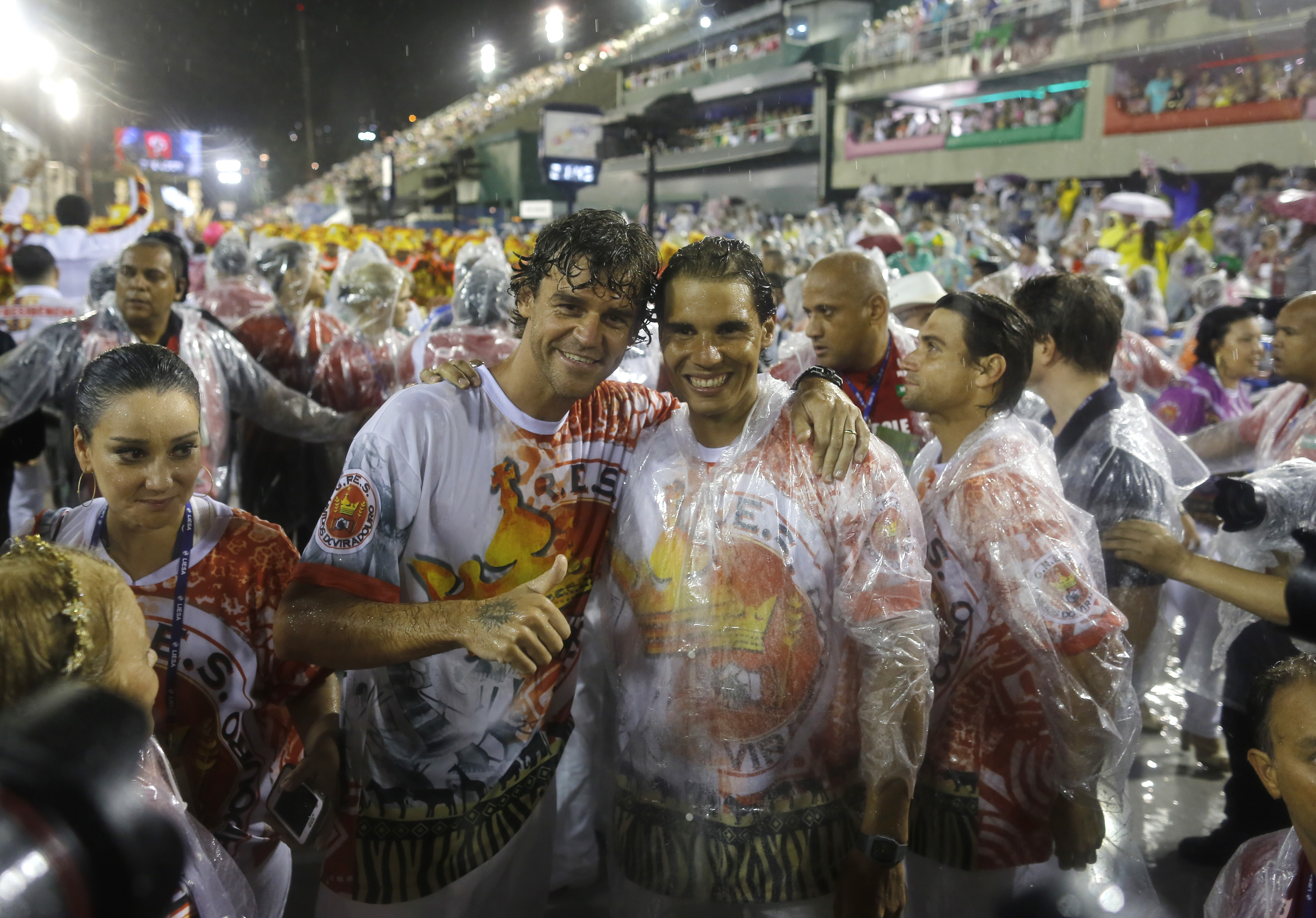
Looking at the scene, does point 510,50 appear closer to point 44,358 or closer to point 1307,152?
point 1307,152

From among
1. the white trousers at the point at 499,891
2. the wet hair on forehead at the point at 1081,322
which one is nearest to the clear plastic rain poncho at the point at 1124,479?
the wet hair on forehead at the point at 1081,322

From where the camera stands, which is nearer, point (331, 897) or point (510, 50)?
point (331, 897)

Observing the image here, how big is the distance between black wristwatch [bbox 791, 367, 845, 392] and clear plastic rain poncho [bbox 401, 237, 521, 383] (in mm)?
1983

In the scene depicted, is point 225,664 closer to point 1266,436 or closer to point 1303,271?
point 1266,436

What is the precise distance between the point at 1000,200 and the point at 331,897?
733 inches

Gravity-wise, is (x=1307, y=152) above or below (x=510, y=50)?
below

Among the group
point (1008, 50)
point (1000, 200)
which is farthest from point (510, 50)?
point (1000, 200)

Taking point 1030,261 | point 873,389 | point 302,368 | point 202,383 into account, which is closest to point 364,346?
point 302,368

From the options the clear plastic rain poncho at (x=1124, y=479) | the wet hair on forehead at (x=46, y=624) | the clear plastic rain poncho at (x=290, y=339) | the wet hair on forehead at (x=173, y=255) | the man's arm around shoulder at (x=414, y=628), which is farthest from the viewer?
the clear plastic rain poncho at (x=290, y=339)

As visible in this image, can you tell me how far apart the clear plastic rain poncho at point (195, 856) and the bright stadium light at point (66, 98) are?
875 inches

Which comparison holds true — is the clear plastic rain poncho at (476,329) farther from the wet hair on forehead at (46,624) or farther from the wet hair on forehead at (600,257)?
the wet hair on forehead at (46,624)

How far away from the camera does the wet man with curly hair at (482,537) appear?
1.73 metres

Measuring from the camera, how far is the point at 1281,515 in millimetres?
2078

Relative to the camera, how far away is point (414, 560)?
175 cm
